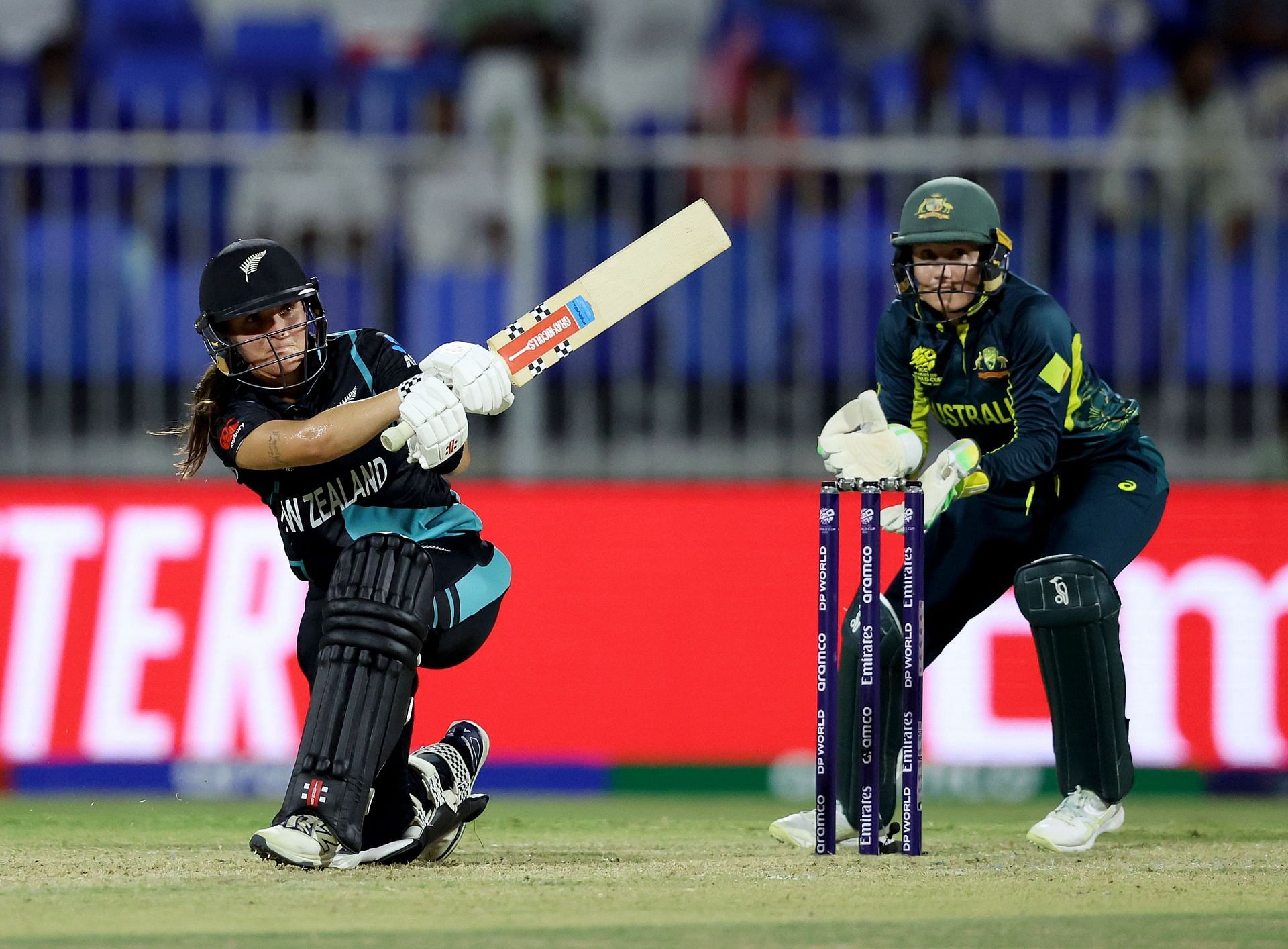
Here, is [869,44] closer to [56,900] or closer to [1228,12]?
[1228,12]

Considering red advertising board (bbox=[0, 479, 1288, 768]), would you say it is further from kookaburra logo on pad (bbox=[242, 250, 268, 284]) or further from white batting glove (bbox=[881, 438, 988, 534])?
kookaburra logo on pad (bbox=[242, 250, 268, 284])

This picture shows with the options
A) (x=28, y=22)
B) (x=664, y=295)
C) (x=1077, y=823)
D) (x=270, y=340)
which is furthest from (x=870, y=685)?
(x=28, y=22)

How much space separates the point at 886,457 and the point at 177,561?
3023mm

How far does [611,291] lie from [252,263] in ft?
3.12

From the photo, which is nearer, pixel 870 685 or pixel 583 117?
pixel 870 685

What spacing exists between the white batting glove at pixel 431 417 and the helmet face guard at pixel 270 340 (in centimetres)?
35

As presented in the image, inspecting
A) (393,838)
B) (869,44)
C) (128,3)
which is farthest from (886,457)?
(128,3)

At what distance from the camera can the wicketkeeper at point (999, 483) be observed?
16.9 feet

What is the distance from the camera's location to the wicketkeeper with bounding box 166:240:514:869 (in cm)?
465

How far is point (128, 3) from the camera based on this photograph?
33.8 ft

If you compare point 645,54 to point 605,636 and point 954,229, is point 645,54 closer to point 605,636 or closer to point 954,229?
point 605,636

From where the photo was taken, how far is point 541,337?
504cm

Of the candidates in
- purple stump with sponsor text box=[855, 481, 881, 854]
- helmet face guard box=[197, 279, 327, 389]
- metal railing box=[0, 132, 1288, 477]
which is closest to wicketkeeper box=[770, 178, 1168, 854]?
purple stump with sponsor text box=[855, 481, 881, 854]

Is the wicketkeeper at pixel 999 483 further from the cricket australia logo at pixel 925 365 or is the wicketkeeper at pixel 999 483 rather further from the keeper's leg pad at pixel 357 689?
the keeper's leg pad at pixel 357 689
